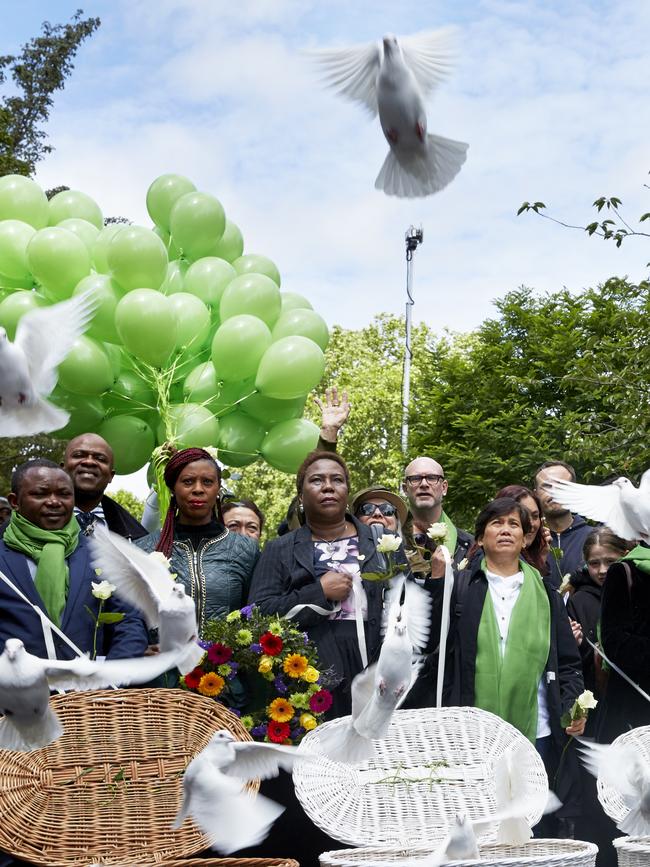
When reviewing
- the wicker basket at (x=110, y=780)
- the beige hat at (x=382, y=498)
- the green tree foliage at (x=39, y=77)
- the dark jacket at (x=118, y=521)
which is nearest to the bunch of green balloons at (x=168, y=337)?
the dark jacket at (x=118, y=521)

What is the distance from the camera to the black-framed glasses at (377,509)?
15.1 feet

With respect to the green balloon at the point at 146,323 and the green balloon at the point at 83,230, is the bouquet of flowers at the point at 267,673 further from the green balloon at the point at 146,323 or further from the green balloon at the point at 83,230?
the green balloon at the point at 83,230

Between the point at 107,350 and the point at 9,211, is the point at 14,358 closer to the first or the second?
the point at 107,350

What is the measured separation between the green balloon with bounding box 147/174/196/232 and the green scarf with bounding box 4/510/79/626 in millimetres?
3805

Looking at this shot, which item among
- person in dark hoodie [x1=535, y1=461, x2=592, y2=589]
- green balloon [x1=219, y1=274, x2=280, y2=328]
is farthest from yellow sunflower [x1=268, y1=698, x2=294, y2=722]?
green balloon [x1=219, y1=274, x2=280, y2=328]

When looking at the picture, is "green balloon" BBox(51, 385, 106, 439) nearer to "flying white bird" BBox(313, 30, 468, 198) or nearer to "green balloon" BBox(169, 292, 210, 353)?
"green balloon" BBox(169, 292, 210, 353)

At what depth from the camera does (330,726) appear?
2.97 meters

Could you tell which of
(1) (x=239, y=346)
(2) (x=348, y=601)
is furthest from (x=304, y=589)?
(1) (x=239, y=346)

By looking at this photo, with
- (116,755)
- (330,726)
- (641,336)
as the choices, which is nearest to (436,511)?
(330,726)

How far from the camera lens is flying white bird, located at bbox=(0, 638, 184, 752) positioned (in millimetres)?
2627

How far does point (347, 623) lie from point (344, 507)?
18.2 inches

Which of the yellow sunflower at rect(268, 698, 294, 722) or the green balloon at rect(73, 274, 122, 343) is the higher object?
the green balloon at rect(73, 274, 122, 343)

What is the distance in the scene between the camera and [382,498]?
477cm

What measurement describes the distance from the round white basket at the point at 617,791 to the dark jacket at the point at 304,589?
0.94 metres
